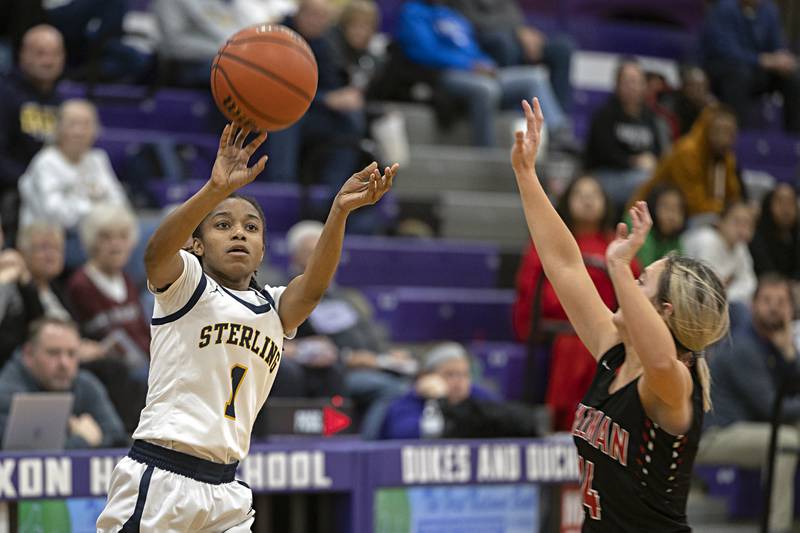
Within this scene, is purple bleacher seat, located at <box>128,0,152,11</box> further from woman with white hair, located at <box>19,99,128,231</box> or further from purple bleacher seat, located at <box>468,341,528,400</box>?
purple bleacher seat, located at <box>468,341,528,400</box>

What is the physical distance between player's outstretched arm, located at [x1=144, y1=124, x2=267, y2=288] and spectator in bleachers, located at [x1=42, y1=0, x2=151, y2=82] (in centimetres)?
600

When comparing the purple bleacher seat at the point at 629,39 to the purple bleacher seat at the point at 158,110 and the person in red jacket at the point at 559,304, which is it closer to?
the purple bleacher seat at the point at 158,110

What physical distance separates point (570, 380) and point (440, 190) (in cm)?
304

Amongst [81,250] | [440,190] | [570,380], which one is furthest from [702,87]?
[81,250]

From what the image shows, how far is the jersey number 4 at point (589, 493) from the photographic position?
4109mm

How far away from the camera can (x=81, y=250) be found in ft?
26.7

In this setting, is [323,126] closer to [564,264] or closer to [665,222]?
[665,222]

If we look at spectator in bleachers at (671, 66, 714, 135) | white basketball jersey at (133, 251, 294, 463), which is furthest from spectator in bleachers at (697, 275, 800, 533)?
white basketball jersey at (133, 251, 294, 463)

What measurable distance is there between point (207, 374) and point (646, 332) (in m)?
1.32

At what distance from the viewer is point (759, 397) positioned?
819 cm

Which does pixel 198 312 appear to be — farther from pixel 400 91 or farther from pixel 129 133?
pixel 400 91

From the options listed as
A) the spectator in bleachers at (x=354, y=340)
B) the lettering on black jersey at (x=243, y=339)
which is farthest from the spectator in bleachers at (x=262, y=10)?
the lettering on black jersey at (x=243, y=339)

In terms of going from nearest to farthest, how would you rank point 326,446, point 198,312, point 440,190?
point 198,312
point 326,446
point 440,190

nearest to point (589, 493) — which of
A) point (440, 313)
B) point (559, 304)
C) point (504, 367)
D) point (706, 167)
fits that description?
point (559, 304)
